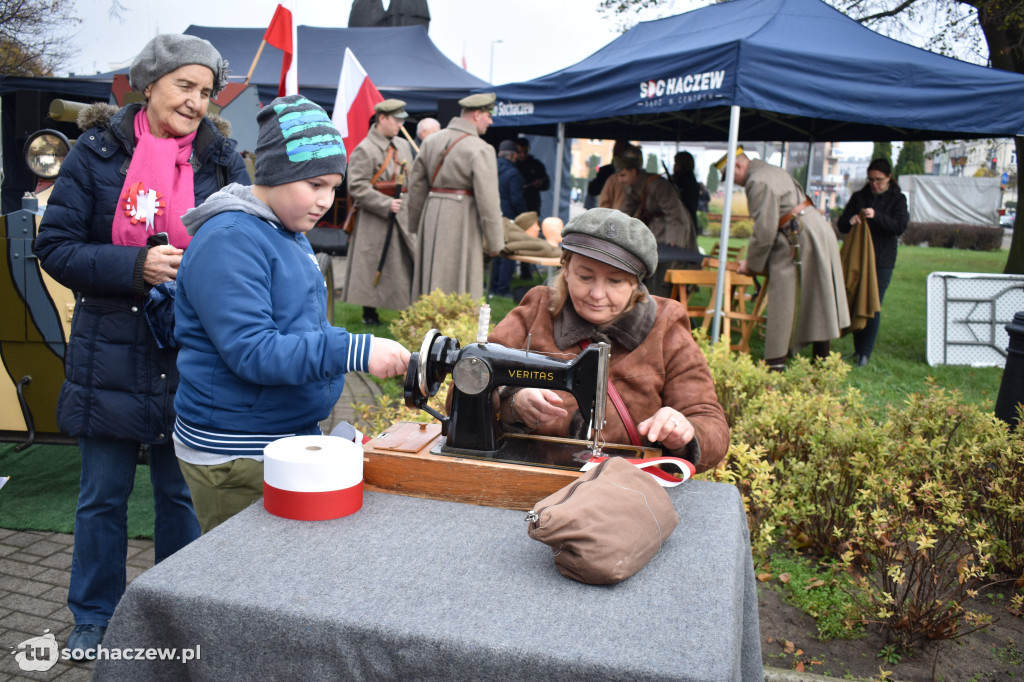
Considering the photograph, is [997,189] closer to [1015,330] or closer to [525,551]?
[1015,330]

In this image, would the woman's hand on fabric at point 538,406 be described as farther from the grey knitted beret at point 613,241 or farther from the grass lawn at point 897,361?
the grass lawn at point 897,361

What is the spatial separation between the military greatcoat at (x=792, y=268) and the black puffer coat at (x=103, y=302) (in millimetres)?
5295

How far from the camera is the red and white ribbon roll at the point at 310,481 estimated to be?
155 centimetres

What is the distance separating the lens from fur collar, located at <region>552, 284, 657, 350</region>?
7.25 ft

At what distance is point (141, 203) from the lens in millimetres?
2371

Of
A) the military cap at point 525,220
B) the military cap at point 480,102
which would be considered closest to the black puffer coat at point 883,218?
the military cap at point 525,220

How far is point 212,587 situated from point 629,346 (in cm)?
130

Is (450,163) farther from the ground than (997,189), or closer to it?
closer to it

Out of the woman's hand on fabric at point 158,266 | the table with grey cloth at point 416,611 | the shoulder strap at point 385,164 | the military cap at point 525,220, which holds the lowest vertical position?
the table with grey cloth at point 416,611

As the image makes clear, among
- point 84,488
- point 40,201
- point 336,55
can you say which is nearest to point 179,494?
point 84,488

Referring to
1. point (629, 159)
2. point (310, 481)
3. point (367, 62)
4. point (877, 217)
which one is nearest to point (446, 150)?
point (629, 159)

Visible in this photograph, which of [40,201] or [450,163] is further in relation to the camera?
[450,163]

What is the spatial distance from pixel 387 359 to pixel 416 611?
626mm

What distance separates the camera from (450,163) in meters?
6.81
